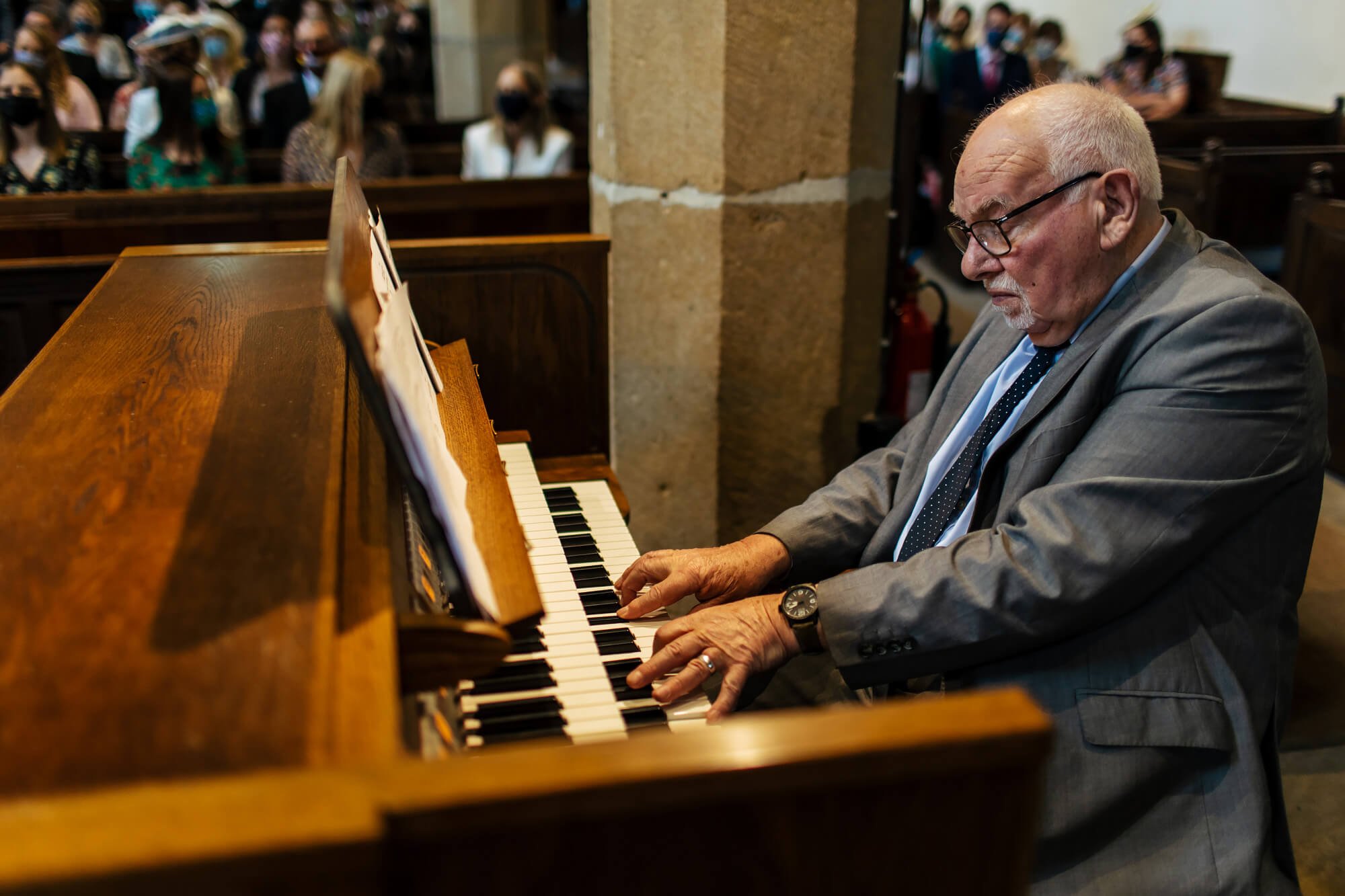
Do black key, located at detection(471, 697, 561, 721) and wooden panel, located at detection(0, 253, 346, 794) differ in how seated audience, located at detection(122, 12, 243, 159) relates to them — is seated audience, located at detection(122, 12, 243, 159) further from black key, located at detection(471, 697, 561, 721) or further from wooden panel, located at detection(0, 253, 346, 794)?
black key, located at detection(471, 697, 561, 721)

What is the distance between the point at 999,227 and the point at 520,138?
3678mm

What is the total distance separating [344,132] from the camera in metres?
4.60

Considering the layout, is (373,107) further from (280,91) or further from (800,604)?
(800,604)

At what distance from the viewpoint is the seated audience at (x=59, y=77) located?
19.0 ft

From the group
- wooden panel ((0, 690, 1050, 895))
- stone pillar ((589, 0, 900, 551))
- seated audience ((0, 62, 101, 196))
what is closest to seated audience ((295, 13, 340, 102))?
seated audience ((0, 62, 101, 196))

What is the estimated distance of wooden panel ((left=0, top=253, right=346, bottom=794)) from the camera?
32.9 inches

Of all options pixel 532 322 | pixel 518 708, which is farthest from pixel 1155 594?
pixel 532 322

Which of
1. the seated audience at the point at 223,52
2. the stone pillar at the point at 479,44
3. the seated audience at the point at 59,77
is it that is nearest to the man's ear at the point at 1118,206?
the seated audience at the point at 59,77

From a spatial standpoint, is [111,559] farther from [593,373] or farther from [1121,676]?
[593,373]

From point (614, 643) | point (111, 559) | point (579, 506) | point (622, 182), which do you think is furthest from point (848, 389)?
point (111, 559)

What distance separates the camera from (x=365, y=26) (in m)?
12.6

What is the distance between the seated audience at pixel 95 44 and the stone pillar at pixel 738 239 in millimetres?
6560

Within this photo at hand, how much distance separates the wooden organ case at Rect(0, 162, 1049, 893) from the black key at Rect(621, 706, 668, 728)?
6.3 inches

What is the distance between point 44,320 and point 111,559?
2.26m
